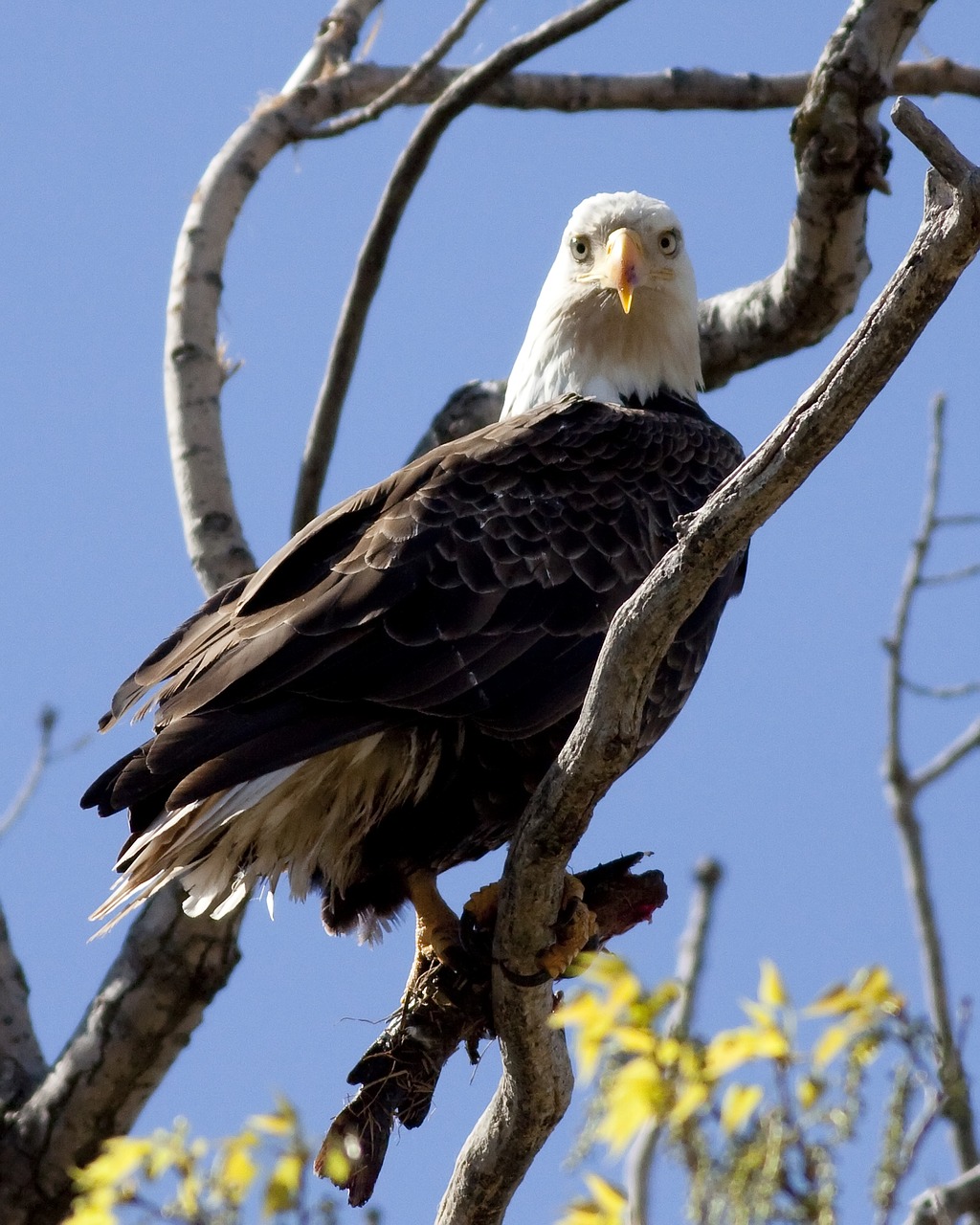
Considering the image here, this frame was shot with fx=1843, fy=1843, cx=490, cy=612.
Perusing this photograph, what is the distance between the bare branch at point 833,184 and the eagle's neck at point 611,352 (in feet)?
3.14

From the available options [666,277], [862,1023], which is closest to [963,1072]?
[862,1023]

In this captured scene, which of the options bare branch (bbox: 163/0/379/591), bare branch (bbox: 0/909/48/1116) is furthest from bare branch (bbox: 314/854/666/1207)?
bare branch (bbox: 163/0/379/591)

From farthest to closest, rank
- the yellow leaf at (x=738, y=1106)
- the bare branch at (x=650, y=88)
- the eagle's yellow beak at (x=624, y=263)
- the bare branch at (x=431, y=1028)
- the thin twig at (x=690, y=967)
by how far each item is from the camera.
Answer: the bare branch at (x=650, y=88)
the eagle's yellow beak at (x=624, y=263)
the bare branch at (x=431, y=1028)
the thin twig at (x=690, y=967)
the yellow leaf at (x=738, y=1106)

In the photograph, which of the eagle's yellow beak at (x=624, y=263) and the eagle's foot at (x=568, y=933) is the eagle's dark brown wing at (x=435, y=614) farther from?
the eagle's yellow beak at (x=624, y=263)

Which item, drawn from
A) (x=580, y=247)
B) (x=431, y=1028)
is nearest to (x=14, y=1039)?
(x=431, y=1028)

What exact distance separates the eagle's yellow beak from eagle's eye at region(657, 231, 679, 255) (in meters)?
0.16

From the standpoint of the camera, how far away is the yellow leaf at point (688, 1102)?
8.78 feet

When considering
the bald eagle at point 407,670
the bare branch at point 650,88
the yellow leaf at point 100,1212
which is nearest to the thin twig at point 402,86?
the bare branch at point 650,88

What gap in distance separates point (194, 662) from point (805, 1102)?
8.73ft

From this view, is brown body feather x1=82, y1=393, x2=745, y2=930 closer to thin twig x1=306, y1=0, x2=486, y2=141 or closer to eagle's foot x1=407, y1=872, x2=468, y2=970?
eagle's foot x1=407, y1=872, x2=468, y2=970

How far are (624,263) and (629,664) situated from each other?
281 cm

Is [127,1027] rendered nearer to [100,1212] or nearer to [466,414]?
[466,414]

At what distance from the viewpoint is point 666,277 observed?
6570 millimetres

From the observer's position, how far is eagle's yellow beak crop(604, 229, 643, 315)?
6191 millimetres
